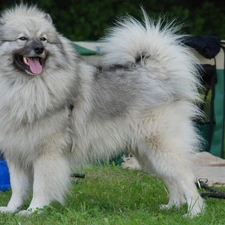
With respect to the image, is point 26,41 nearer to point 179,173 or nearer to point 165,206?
point 179,173

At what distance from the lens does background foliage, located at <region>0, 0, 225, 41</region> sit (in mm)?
10969

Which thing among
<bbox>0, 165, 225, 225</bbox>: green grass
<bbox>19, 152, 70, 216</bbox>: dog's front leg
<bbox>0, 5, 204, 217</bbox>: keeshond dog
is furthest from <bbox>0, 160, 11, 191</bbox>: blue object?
<bbox>19, 152, 70, 216</bbox>: dog's front leg

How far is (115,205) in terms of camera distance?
443 cm

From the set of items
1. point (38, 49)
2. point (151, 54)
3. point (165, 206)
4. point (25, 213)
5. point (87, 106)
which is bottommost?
point (165, 206)

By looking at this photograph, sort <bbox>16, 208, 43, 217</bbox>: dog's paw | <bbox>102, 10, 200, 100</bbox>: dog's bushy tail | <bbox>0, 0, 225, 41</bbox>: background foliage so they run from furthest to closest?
1. <bbox>0, 0, 225, 41</bbox>: background foliage
2. <bbox>102, 10, 200, 100</bbox>: dog's bushy tail
3. <bbox>16, 208, 43, 217</bbox>: dog's paw

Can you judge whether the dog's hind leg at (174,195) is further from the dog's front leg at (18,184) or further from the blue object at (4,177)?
the blue object at (4,177)

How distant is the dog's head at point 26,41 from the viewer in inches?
158

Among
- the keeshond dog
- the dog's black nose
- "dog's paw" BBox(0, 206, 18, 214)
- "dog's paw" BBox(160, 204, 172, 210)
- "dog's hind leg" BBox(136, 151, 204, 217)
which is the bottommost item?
"dog's paw" BBox(160, 204, 172, 210)

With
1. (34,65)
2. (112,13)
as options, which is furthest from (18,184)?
(112,13)

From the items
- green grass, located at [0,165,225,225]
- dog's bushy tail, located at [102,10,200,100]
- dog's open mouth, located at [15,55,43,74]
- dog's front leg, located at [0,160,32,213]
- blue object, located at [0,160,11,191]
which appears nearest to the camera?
green grass, located at [0,165,225,225]

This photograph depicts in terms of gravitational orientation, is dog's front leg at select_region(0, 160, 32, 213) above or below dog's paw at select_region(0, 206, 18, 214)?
above

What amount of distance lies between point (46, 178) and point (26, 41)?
3.24 feet

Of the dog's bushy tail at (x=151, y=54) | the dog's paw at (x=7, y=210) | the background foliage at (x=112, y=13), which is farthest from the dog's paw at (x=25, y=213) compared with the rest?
the background foliage at (x=112, y=13)

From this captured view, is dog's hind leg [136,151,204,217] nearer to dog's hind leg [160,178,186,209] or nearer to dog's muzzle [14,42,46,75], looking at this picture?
dog's hind leg [160,178,186,209]
